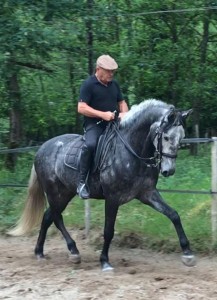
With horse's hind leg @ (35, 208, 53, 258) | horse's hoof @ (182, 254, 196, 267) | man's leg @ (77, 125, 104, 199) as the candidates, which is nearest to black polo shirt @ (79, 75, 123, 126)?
man's leg @ (77, 125, 104, 199)

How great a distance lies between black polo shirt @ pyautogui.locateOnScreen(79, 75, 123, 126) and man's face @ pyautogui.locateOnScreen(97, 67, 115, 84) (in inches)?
2.2

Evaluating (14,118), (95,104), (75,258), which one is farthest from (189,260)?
(14,118)

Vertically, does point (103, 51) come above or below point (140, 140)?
above

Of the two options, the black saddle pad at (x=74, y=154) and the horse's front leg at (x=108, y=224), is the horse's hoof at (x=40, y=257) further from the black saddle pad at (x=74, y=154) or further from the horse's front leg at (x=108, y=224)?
the black saddle pad at (x=74, y=154)

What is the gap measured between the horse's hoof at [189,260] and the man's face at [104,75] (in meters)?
2.16

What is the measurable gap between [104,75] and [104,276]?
7.33 feet

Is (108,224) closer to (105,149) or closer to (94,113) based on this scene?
(105,149)

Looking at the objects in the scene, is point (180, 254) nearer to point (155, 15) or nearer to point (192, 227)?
point (192, 227)

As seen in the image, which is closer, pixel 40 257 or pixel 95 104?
pixel 95 104

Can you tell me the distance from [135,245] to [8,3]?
5.18 m

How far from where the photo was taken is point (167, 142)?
6.12 meters

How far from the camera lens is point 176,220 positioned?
6.45 metres

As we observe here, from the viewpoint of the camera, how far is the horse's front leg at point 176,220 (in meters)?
6.45

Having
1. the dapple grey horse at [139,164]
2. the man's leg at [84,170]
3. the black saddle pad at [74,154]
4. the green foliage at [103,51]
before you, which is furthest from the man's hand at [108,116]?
the green foliage at [103,51]
